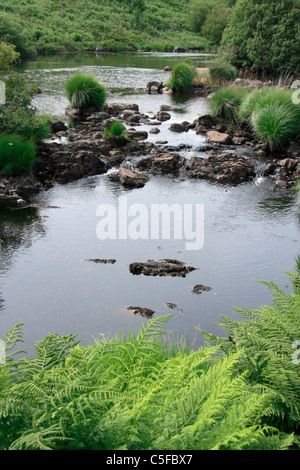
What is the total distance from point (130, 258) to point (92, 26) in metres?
68.2

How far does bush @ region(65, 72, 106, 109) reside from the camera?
66.2ft

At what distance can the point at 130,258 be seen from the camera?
8.09 metres

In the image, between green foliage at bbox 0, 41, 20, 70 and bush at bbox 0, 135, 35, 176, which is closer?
bush at bbox 0, 135, 35, 176

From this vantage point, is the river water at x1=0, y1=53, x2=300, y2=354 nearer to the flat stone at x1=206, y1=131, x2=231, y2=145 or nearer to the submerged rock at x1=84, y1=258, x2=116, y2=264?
the submerged rock at x1=84, y1=258, x2=116, y2=264

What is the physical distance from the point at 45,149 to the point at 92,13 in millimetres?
70297

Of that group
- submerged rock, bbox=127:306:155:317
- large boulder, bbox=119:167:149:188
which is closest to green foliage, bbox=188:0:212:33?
large boulder, bbox=119:167:149:188

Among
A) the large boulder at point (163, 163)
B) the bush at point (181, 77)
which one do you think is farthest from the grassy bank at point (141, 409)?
the bush at point (181, 77)

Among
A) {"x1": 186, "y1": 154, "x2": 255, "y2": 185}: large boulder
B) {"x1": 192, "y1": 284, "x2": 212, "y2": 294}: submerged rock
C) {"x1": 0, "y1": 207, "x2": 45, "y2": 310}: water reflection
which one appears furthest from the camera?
{"x1": 186, "y1": 154, "x2": 255, "y2": 185}: large boulder

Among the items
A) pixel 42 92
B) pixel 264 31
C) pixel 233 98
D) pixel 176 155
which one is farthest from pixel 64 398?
pixel 264 31

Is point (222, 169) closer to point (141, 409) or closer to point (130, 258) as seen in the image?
point (130, 258)

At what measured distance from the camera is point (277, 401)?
259 centimetres

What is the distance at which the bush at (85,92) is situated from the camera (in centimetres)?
2017

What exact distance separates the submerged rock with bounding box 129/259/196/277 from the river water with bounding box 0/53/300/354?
11cm

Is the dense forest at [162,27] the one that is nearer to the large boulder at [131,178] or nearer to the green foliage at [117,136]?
the green foliage at [117,136]
